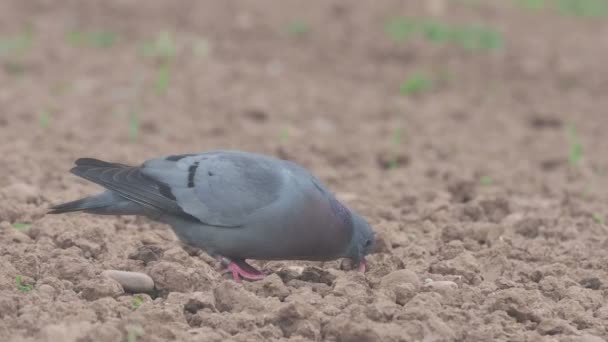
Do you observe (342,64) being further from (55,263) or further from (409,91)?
(55,263)

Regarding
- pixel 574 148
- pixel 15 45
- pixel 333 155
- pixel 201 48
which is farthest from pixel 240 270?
pixel 201 48

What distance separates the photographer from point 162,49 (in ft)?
35.1

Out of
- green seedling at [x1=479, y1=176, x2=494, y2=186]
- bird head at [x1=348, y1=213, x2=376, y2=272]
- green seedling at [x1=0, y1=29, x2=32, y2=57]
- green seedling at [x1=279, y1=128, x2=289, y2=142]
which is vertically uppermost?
bird head at [x1=348, y1=213, x2=376, y2=272]

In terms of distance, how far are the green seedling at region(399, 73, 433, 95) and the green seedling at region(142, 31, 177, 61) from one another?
7.14 ft

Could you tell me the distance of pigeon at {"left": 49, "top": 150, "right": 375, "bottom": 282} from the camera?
198 inches

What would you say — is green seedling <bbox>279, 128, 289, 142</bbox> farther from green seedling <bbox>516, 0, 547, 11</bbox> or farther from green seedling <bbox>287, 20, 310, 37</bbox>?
green seedling <bbox>516, 0, 547, 11</bbox>

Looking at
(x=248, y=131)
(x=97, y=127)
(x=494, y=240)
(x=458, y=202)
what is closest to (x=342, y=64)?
(x=248, y=131)

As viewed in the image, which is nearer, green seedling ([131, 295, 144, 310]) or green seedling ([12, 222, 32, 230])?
green seedling ([131, 295, 144, 310])

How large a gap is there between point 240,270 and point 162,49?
5823mm

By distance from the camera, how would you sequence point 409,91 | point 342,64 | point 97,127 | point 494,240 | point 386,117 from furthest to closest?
point 342,64 < point 409,91 < point 386,117 < point 97,127 < point 494,240

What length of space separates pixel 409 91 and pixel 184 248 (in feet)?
17.6

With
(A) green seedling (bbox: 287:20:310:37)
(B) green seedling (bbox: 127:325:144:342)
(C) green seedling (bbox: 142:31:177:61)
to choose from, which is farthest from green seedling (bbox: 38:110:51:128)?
(B) green seedling (bbox: 127:325:144:342)

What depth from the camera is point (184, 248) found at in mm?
5762

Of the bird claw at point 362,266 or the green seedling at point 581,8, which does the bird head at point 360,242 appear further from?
the green seedling at point 581,8
